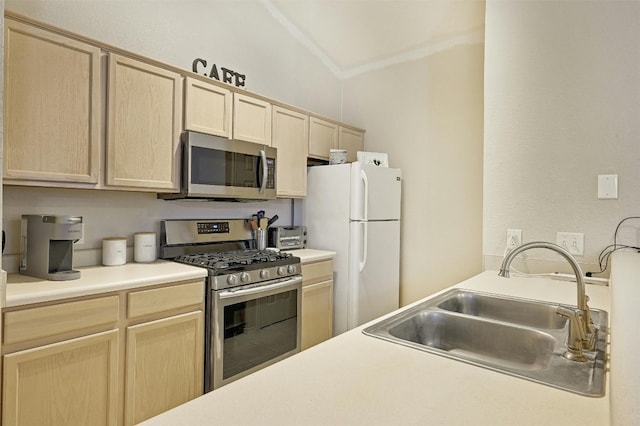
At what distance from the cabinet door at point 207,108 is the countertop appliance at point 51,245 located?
92 cm

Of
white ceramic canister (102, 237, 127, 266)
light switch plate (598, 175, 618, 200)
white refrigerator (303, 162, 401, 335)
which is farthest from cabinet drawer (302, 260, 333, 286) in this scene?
light switch plate (598, 175, 618, 200)

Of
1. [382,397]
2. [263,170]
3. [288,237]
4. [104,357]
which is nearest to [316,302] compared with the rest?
[288,237]

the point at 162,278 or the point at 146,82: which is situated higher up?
the point at 146,82

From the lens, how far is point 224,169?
258cm

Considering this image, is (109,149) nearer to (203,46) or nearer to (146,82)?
(146,82)

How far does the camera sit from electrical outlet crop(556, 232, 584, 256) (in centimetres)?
205

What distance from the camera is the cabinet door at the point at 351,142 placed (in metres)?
3.67

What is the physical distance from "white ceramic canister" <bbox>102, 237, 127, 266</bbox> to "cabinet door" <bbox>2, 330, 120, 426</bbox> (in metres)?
0.58

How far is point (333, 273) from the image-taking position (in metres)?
3.20

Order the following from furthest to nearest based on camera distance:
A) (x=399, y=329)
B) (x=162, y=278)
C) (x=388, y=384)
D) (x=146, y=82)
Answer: (x=146, y=82) < (x=162, y=278) < (x=399, y=329) < (x=388, y=384)

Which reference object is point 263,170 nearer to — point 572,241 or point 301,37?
point 301,37

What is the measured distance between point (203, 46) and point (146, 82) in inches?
32.4

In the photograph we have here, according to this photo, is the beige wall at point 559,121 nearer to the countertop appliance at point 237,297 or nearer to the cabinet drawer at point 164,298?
the countertop appliance at point 237,297

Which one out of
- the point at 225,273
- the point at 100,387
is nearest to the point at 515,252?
the point at 225,273
